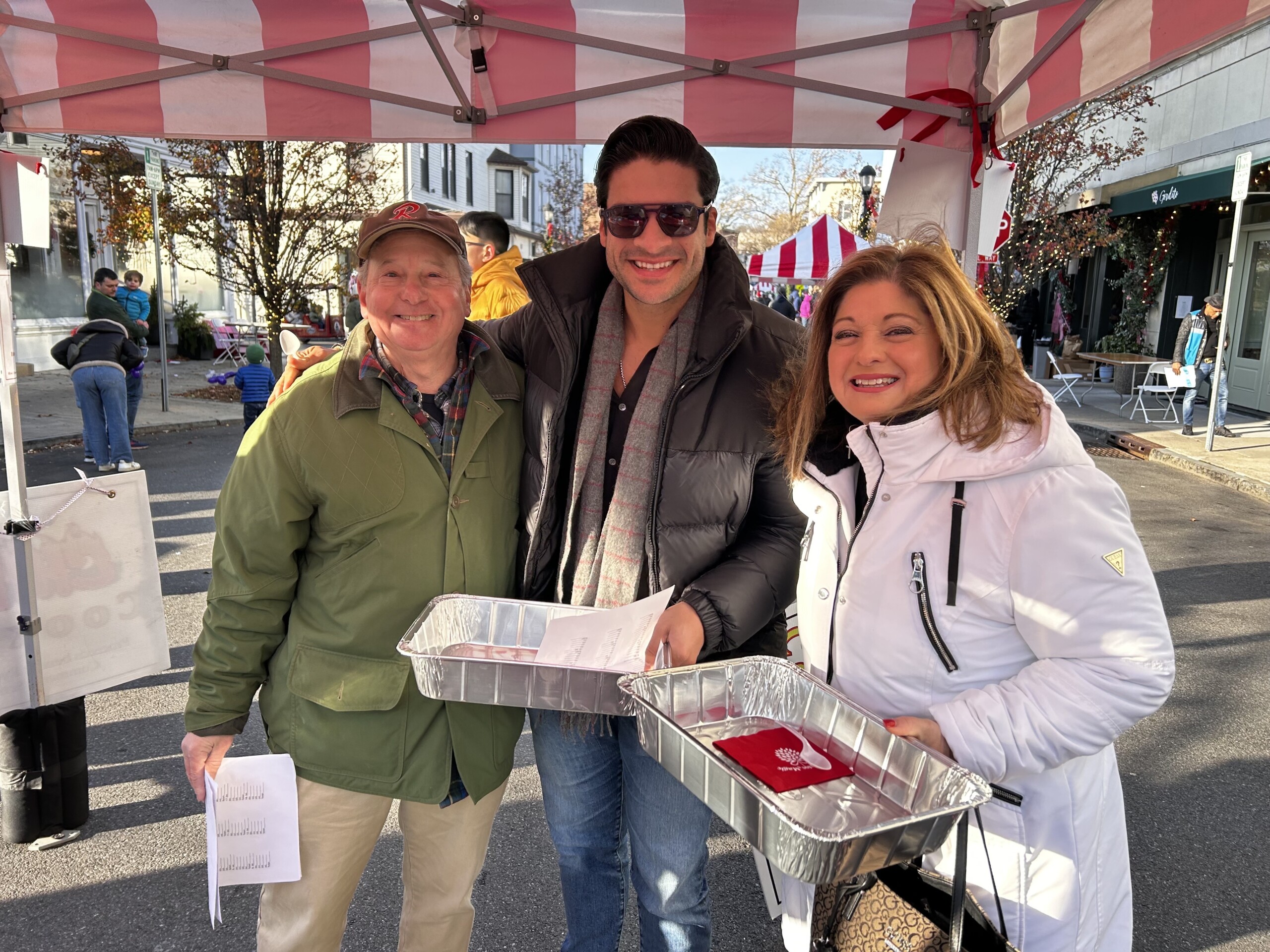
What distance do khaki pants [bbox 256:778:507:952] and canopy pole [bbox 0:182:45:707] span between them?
1.63m

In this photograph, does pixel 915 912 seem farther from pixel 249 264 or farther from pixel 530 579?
pixel 249 264

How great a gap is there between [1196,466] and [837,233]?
7.53 meters

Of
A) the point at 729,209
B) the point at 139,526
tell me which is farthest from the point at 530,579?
the point at 729,209

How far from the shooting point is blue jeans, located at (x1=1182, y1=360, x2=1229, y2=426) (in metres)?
11.7

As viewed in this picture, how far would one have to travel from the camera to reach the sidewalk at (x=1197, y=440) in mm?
9758

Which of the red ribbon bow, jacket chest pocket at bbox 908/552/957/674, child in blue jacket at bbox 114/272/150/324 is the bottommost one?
jacket chest pocket at bbox 908/552/957/674

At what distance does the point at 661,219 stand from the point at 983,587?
3.56ft

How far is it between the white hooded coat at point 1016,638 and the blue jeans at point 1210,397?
455 inches

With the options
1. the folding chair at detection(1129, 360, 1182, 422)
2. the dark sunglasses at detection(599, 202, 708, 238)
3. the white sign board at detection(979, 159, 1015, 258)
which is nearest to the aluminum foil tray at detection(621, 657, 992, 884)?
the dark sunglasses at detection(599, 202, 708, 238)

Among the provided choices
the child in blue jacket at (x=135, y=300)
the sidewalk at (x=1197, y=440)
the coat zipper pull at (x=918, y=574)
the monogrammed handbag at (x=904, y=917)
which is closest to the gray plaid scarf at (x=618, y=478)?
the coat zipper pull at (x=918, y=574)

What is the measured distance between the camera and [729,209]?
181 ft

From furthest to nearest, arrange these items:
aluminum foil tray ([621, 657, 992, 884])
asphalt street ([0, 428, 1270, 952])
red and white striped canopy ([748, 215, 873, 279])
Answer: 1. red and white striped canopy ([748, 215, 873, 279])
2. asphalt street ([0, 428, 1270, 952])
3. aluminum foil tray ([621, 657, 992, 884])

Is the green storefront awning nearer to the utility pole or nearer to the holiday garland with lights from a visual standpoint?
the holiday garland with lights

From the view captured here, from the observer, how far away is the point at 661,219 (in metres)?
1.98
